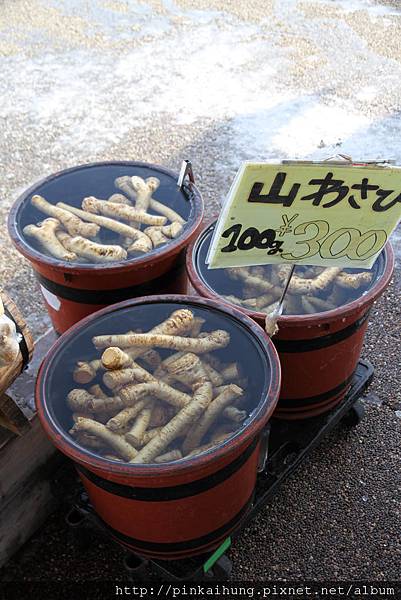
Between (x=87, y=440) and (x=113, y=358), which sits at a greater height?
(x=113, y=358)

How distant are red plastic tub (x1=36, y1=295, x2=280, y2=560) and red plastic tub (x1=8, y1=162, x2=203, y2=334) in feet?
0.65

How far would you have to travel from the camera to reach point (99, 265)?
81.0 inches

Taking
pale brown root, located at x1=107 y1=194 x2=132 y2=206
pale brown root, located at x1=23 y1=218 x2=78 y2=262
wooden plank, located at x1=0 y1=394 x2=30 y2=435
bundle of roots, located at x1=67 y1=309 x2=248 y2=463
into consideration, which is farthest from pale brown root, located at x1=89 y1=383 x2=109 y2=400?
pale brown root, located at x1=107 y1=194 x2=132 y2=206

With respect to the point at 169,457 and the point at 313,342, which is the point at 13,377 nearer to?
the point at 169,457

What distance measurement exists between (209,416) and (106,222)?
988mm

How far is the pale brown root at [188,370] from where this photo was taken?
71.2 inches

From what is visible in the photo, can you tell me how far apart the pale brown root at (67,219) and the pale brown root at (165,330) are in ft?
1.89

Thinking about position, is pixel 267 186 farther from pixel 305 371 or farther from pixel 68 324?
pixel 68 324

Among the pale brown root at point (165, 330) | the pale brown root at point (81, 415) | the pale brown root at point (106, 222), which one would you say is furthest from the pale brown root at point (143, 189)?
the pale brown root at point (81, 415)

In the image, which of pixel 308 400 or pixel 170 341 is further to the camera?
pixel 308 400

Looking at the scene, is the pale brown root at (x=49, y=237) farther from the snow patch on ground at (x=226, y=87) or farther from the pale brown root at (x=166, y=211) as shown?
the snow patch on ground at (x=226, y=87)

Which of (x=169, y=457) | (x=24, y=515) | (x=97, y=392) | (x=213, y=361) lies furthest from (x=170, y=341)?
(x=24, y=515)

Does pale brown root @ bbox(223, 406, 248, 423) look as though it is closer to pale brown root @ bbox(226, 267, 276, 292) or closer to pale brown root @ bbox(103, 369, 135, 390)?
pale brown root @ bbox(103, 369, 135, 390)

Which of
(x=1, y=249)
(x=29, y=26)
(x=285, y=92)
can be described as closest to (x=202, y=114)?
(x=285, y=92)
